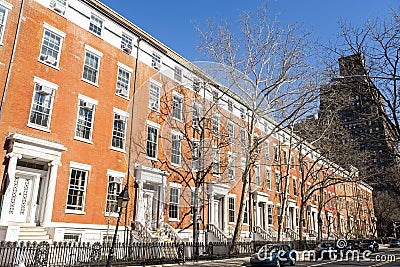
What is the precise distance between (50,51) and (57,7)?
109 inches

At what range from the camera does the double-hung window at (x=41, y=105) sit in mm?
17098

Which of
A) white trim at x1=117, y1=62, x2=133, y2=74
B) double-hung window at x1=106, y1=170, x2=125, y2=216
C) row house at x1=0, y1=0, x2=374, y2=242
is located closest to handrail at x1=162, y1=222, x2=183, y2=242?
row house at x1=0, y1=0, x2=374, y2=242

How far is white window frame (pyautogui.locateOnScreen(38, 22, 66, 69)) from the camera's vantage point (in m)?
18.0

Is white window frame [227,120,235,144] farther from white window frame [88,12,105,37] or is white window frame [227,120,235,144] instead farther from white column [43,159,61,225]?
white window frame [88,12,105,37]

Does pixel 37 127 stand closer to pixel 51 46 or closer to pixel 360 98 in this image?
pixel 51 46

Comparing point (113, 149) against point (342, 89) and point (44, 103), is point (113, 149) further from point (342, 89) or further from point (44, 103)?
point (342, 89)

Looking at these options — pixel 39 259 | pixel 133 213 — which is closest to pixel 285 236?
pixel 133 213

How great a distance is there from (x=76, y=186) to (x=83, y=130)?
3.27 meters

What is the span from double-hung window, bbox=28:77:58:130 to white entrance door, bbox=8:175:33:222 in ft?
9.25

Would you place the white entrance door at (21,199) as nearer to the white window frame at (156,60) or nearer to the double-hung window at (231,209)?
the white window frame at (156,60)

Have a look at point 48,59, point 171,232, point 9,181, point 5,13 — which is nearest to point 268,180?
point 171,232

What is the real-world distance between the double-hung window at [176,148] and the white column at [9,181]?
451 inches

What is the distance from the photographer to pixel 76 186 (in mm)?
18234

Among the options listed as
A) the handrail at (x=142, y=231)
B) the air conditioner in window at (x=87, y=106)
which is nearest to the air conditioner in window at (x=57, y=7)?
the air conditioner in window at (x=87, y=106)
